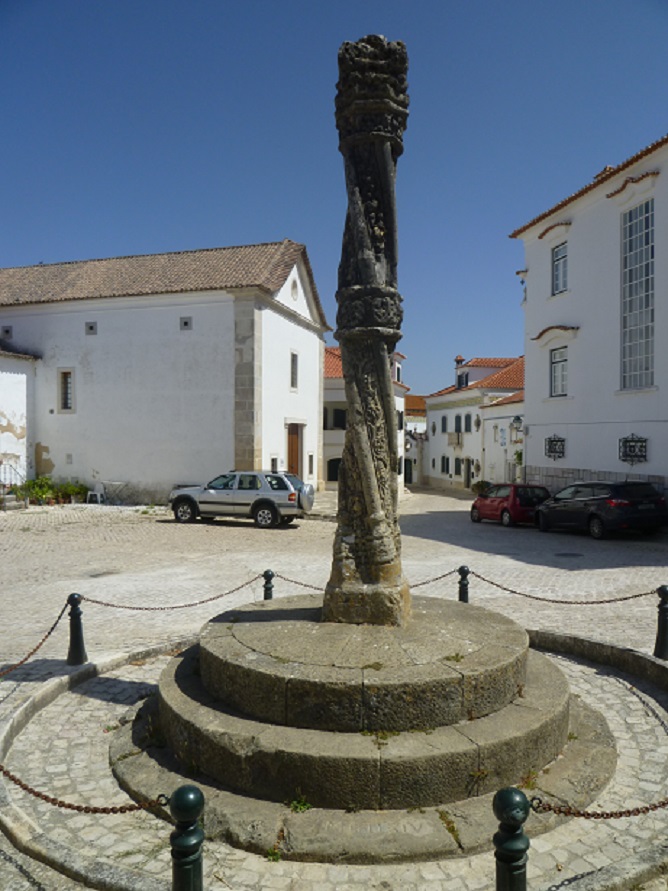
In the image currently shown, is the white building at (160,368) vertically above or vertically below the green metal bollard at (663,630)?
above

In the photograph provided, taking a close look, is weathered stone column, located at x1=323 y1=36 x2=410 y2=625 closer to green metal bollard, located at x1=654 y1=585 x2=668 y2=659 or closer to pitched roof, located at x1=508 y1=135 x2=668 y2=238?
green metal bollard, located at x1=654 y1=585 x2=668 y2=659

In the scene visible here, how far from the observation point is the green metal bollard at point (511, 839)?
103 inches

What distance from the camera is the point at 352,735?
4109 millimetres

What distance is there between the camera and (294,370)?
1041 inches

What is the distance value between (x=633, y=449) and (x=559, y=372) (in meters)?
4.48

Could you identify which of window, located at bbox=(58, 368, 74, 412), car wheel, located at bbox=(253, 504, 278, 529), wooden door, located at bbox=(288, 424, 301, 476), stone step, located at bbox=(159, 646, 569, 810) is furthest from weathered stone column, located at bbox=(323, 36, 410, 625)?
window, located at bbox=(58, 368, 74, 412)

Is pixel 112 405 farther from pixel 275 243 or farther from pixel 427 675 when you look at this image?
pixel 427 675

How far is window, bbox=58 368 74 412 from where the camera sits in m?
24.8

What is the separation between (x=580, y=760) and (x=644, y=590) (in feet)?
21.3

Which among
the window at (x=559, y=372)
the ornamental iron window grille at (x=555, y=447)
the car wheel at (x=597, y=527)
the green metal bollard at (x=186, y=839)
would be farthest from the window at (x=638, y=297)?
the green metal bollard at (x=186, y=839)

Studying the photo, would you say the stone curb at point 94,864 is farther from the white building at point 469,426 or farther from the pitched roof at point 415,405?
the pitched roof at point 415,405

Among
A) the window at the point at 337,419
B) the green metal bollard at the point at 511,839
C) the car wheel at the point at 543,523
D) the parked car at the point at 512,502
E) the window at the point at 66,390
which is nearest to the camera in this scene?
the green metal bollard at the point at 511,839

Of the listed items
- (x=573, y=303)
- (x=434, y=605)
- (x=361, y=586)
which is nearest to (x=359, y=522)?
(x=361, y=586)

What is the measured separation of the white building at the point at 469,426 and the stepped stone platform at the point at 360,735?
28.1 m
